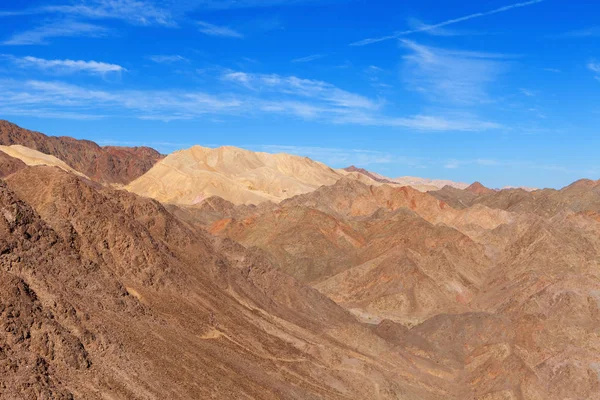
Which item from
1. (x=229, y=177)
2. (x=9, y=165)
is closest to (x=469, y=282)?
(x=9, y=165)

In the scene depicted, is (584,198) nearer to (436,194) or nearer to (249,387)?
(436,194)

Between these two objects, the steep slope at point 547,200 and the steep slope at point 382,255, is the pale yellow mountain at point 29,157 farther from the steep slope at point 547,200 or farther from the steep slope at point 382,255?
the steep slope at point 547,200

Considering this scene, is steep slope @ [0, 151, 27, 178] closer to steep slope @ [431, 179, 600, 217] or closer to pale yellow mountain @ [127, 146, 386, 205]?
pale yellow mountain @ [127, 146, 386, 205]

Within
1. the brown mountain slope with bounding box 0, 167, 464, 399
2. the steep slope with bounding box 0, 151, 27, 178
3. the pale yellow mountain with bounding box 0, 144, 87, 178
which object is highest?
the pale yellow mountain with bounding box 0, 144, 87, 178

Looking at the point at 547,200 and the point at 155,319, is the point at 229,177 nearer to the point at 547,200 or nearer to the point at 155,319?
the point at 547,200

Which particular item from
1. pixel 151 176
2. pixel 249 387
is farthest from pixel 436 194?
pixel 249 387

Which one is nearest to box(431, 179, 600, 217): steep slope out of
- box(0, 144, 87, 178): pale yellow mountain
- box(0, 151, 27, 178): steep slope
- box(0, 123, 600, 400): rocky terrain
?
box(0, 123, 600, 400): rocky terrain

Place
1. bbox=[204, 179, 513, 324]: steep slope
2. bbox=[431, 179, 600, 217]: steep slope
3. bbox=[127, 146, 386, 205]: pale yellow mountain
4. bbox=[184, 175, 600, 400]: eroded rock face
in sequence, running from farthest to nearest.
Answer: bbox=[127, 146, 386, 205]: pale yellow mountain → bbox=[431, 179, 600, 217]: steep slope → bbox=[204, 179, 513, 324]: steep slope → bbox=[184, 175, 600, 400]: eroded rock face

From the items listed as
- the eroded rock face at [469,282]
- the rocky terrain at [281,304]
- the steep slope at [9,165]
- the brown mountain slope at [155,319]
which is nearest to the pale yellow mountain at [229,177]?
the eroded rock face at [469,282]
